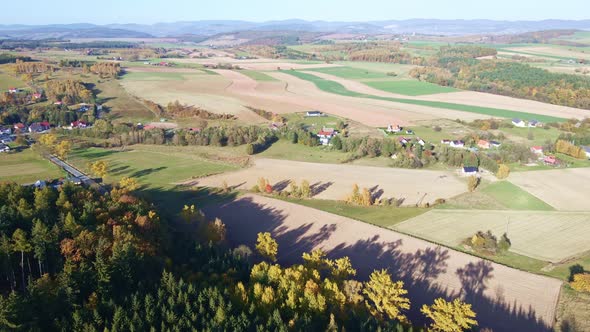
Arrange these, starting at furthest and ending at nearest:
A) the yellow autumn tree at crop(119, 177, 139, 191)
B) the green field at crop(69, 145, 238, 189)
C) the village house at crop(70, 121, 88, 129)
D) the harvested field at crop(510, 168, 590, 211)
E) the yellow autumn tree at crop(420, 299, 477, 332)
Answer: the village house at crop(70, 121, 88, 129), the green field at crop(69, 145, 238, 189), the yellow autumn tree at crop(119, 177, 139, 191), the harvested field at crop(510, 168, 590, 211), the yellow autumn tree at crop(420, 299, 477, 332)

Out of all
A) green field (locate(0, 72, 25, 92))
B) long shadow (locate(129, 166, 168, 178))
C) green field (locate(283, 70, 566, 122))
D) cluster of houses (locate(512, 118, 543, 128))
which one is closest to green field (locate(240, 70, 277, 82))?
Result: green field (locate(283, 70, 566, 122))

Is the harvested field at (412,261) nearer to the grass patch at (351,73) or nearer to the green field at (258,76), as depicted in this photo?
the green field at (258,76)

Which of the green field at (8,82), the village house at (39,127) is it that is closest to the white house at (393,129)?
the village house at (39,127)

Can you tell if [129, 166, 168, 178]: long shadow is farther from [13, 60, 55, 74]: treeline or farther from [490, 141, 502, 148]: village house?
[13, 60, 55, 74]: treeline

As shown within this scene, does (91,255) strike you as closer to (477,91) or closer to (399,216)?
(399,216)

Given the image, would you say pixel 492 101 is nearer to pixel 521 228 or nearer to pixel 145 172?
pixel 521 228

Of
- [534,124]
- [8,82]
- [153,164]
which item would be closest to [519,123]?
[534,124]
